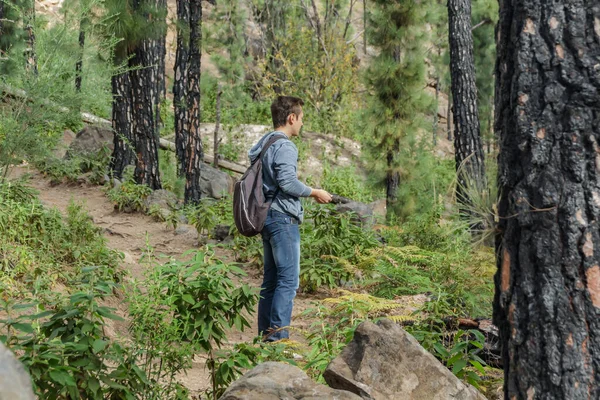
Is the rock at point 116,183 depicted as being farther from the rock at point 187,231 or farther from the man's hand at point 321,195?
the man's hand at point 321,195

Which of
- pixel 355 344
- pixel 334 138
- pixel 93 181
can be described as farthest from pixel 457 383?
pixel 334 138

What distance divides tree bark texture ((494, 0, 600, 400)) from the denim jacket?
2.75 m

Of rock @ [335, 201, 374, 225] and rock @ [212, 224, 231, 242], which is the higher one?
rock @ [335, 201, 374, 225]

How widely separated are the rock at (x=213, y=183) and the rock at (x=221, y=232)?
10.2 ft

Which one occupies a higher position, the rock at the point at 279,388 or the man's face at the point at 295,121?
the man's face at the point at 295,121

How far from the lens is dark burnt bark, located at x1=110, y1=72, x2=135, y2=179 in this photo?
12.0 metres

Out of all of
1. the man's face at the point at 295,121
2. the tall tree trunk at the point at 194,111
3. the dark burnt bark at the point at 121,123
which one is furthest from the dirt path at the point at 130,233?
the man's face at the point at 295,121

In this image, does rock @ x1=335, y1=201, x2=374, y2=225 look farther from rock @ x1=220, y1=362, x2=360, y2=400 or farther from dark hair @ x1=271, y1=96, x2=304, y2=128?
rock @ x1=220, y1=362, x2=360, y2=400

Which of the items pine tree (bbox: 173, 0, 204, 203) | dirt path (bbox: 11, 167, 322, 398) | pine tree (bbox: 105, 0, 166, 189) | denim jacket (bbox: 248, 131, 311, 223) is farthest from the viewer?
pine tree (bbox: 173, 0, 204, 203)

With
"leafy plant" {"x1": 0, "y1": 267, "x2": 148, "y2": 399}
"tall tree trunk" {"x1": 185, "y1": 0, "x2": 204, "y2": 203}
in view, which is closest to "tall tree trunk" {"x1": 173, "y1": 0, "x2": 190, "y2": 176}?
"tall tree trunk" {"x1": 185, "y1": 0, "x2": 204, "y2": 203}

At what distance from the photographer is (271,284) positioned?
18.6 feet

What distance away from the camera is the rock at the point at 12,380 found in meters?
1.66

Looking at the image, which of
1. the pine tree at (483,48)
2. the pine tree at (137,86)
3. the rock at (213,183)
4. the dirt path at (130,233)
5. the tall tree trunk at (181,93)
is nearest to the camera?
the dirt path at (130,233)

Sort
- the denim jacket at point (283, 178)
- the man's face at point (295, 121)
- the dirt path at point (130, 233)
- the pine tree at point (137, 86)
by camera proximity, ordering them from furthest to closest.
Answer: the pine tree at point (137, 86) < the dirt path at point (130, 233) < the man's face at point (295, 121) < the denim jacket at point (283, 178)
